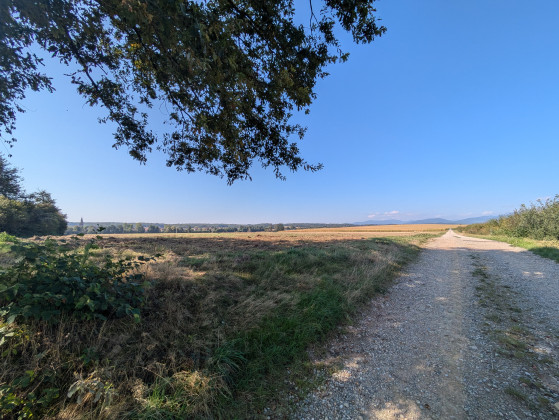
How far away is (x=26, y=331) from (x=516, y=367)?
6.70 metres

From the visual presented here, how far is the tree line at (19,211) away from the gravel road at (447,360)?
37.2 m

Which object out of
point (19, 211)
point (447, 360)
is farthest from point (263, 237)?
point (19, 211)

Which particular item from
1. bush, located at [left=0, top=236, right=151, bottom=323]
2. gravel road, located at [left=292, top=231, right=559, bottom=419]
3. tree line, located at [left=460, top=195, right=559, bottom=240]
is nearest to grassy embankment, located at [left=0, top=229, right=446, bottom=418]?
bush, located at [left=0, top=236, right=151, bottom=323]

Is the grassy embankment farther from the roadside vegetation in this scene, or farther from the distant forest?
the roadside vegetation

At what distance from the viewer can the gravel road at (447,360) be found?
263 cm

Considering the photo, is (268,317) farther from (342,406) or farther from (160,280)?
(160,280)

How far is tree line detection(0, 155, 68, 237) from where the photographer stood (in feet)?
84.0

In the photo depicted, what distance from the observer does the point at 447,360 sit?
11.5ft

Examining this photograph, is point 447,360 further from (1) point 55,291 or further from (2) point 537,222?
(2) point 537,222

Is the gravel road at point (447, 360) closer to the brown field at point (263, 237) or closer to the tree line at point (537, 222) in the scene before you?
the brown field at point (263, 237)

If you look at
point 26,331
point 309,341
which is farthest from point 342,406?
point 26,331

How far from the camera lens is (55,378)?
245cm

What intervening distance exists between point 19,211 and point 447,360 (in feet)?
141

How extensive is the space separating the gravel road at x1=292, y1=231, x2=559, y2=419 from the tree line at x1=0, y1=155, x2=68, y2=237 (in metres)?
37.2
